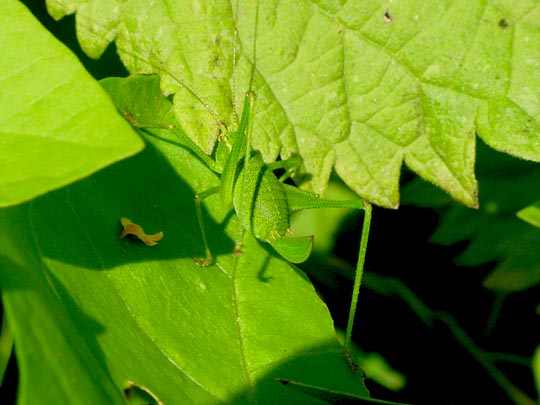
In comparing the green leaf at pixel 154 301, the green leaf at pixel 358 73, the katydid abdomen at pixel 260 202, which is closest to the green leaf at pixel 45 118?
the green leaf at pixel 154 301

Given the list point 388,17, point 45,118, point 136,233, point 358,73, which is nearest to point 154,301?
point 136,233

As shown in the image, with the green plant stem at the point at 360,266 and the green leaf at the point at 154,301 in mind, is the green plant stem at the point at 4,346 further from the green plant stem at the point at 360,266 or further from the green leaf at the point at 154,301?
the green plant stem at the point at 360,266

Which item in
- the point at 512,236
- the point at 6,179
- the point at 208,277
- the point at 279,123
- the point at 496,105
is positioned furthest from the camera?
the point at 512,236

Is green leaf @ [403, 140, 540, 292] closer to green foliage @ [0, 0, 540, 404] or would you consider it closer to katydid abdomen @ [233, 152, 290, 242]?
green foliage @ [0, 0, 540, 404]

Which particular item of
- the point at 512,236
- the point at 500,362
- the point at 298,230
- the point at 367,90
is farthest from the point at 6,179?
the point at 500,362

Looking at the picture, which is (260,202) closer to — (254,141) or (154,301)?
(254,141)

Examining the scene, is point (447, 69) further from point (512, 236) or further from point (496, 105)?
point (512, 236)
